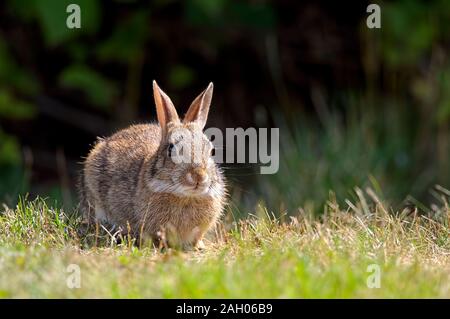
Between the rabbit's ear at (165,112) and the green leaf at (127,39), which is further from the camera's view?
the green leaf at (127,39)

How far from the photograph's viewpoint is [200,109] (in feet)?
18.5

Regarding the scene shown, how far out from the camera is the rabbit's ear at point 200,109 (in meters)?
5.62

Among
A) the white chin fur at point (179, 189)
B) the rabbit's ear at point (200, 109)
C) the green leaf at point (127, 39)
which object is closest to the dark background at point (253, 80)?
the green leaf at point (127, 39)

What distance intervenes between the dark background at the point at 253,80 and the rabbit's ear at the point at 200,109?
2.67m

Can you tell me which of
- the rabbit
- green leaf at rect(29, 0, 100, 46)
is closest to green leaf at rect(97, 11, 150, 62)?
green leaf at rect(29, 0, 100, 46)

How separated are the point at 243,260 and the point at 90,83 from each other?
5.59 meters

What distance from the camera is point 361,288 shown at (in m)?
4.14

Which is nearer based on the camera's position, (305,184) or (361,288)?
(361,288)

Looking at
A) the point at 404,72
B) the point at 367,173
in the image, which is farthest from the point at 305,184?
the point at 404,72

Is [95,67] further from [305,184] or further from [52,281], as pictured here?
[52,281]

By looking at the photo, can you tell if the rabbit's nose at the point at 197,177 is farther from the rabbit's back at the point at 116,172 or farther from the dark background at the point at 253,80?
the dark background at the point at 253,80

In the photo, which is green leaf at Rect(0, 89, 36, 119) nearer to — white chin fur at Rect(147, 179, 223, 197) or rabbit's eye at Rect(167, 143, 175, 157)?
white chin fur at Rect(147, 179, 223, 197)

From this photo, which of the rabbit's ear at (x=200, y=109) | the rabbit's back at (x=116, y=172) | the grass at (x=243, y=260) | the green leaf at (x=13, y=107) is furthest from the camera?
the green leaf at (x=13, y=107)
